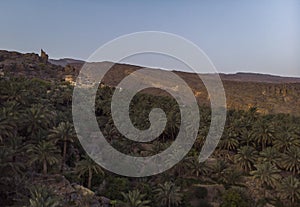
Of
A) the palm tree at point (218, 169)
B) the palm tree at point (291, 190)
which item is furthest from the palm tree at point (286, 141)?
the palm tree at point (291, 190)

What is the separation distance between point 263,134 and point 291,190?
13614 mm

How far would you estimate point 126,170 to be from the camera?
145 feet

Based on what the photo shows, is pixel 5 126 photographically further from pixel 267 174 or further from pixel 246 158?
pixel 246 158

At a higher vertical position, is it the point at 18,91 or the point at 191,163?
the point at 18,91

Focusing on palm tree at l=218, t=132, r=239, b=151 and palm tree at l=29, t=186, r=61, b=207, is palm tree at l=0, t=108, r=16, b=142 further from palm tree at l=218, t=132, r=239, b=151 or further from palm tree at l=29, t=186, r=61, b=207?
palm tree at l=218, t=132, r=239, b=151

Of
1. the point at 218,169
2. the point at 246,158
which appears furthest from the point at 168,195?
the point at 246,158

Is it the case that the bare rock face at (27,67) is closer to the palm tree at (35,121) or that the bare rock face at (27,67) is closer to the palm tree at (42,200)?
the palm tree at (35,121)

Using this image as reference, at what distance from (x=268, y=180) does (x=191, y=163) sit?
9.92m

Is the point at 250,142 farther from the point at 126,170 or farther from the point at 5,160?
the point at 5,160

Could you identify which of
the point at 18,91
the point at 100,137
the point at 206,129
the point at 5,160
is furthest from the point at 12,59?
the point at 5,160

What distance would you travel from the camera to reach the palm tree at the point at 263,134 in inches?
2106

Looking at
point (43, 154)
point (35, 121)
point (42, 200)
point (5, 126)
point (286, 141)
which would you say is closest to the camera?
point (42, 200)

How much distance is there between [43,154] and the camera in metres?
37.7

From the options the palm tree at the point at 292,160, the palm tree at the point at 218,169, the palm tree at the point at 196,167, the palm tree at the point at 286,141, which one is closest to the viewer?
the palm tree at the point at 196,167
